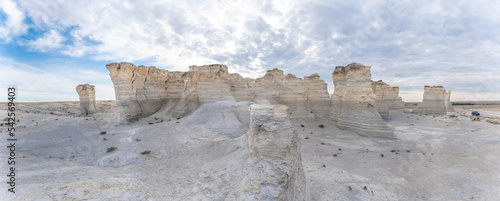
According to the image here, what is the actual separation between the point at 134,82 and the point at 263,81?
1415cm

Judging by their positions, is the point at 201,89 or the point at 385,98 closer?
the point at 201,89

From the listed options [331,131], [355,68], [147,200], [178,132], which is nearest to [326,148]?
[331,131]

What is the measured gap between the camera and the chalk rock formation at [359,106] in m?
16.2

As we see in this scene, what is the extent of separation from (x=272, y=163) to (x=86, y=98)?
3621cm

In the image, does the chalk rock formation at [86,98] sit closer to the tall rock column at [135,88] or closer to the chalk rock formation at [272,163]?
the tall rock column at [135,88]

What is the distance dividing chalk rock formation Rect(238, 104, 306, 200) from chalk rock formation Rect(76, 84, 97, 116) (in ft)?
113

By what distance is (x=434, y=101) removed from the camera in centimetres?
3475

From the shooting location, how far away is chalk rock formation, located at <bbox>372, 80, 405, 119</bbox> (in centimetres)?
2780

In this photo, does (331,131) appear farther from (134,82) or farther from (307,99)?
(134,82)

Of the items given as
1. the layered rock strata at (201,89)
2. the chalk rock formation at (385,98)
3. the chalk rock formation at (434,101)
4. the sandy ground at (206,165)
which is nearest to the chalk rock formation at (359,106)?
the sandy ground at (206,165)

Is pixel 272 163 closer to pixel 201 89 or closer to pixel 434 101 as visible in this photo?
pixel 201 89

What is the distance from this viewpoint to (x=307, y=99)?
2347 cm

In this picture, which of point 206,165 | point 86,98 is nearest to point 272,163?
point 206,165

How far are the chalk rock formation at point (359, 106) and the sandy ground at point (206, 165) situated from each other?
1.14 meters
